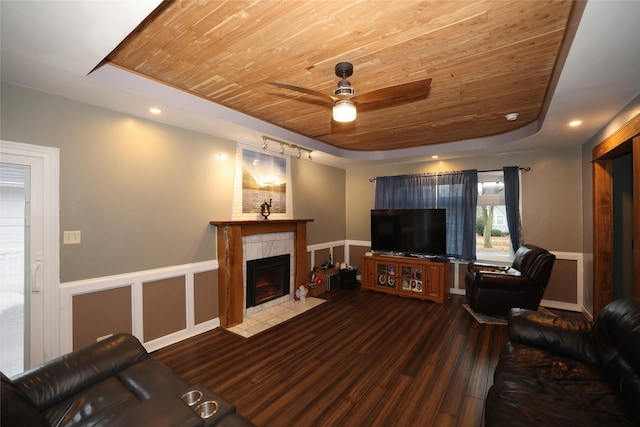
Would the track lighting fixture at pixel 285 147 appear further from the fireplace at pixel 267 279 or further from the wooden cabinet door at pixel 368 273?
the wooden cabinet door at pixel 368 273

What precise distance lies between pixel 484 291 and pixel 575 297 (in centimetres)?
171

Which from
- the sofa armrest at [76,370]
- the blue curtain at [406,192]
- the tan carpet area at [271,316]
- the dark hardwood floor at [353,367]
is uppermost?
the blue curtain at [406,192]

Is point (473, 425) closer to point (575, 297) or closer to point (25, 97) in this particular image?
point (575, 297)

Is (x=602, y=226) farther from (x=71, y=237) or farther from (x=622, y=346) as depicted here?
(x=71, y=237)

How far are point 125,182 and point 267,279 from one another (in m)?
2.29

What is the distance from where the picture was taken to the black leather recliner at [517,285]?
11.2 feet

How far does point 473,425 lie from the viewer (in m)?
1.91

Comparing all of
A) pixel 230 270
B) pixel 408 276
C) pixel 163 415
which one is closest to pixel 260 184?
pixel 230 270

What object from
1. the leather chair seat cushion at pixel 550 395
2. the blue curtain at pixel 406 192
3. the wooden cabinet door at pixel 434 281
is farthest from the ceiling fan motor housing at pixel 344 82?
the blue curtain at pixel 406 192

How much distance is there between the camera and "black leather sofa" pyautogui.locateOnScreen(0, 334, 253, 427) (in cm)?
111

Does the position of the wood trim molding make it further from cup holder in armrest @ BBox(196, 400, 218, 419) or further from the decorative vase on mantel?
the decorative vase on mantel

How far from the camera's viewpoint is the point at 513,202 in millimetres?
4402

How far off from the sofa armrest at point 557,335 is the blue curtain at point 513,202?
2559mm

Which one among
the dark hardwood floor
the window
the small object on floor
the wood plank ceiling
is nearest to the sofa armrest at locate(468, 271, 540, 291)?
the dark hardwood floor
